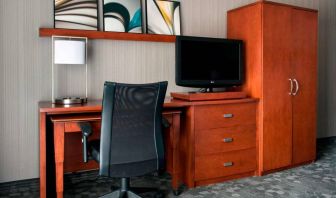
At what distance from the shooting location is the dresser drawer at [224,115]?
2.80 meters

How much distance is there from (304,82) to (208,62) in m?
1.17

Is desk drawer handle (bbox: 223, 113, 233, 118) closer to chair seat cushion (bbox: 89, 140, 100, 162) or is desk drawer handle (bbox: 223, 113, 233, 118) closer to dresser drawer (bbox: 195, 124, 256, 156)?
dresser drawer (bbox: 195, 124, 256, 156)

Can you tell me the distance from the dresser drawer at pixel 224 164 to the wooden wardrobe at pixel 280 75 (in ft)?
0.44

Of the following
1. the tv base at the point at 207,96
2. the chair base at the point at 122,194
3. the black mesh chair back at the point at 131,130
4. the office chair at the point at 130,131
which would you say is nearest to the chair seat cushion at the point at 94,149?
the office chair at the point at 130,131

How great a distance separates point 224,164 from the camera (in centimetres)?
294

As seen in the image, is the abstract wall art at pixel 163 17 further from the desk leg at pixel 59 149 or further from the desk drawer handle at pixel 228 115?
the desk leg at pixel 59 149

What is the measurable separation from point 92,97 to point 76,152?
1.77 feet

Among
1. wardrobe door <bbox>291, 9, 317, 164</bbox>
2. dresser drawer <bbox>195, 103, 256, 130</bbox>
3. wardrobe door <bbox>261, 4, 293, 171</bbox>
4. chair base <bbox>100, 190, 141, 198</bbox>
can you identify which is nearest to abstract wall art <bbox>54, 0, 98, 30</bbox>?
dresser drawer <bbox>195, 103, 256, 130</bbox>

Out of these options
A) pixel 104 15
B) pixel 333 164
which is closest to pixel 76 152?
pixel 104 15

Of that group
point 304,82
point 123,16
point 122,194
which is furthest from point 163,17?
point 122,194

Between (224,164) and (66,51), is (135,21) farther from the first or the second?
(224,164)

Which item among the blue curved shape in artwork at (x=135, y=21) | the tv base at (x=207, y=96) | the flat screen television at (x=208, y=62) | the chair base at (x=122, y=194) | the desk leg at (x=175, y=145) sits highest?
the blue curved shape in artwork at (x=135, y=21)

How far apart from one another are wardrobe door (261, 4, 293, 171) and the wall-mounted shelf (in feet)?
3.25

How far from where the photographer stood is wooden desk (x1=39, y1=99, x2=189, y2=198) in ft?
7.32
